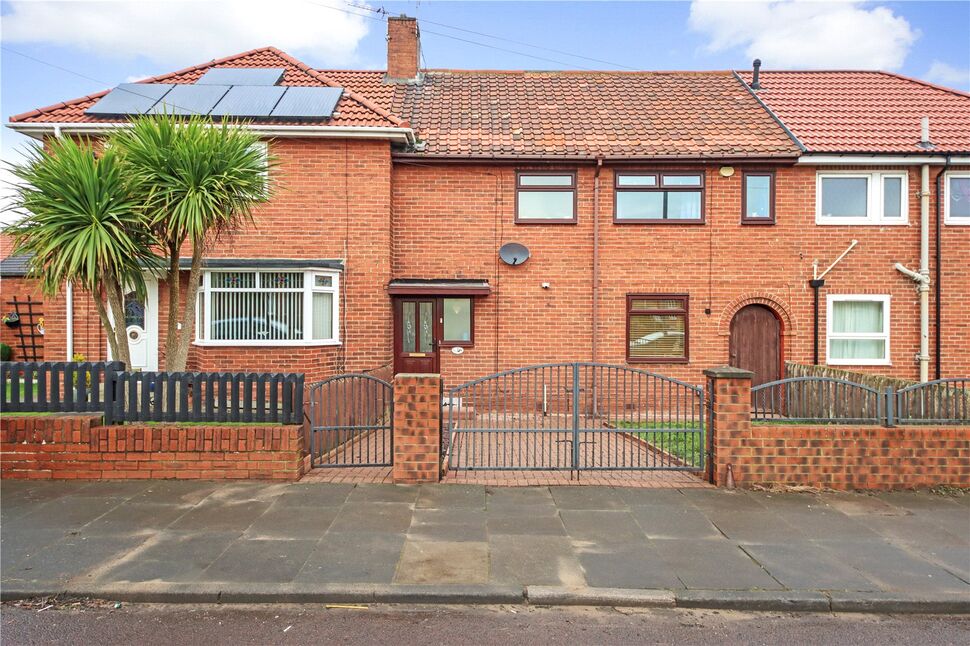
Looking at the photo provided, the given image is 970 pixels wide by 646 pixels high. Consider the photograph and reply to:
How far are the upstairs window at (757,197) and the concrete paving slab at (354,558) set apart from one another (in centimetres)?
1000

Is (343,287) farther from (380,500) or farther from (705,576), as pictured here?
(705,576)

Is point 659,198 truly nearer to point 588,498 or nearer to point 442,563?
point 588,498

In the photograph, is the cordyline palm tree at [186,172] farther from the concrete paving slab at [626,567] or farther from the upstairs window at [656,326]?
the upstairs window at [656,326]

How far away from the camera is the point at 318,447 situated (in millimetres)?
6996

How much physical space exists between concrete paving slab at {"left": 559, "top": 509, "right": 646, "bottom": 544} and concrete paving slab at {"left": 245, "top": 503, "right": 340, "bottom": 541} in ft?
7.44

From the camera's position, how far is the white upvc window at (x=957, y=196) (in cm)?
1136

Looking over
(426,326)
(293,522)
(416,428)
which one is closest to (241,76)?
(426,326)

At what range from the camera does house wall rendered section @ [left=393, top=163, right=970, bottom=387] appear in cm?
1130

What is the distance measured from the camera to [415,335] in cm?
1129

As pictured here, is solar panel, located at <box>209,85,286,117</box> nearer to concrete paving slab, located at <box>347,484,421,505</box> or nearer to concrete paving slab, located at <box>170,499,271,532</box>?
concrete paving slab, located at <box>170,499,271,532</box>

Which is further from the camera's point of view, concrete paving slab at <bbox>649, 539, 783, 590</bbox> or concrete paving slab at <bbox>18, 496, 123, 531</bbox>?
concrete paving slab at <bbox>18, 496, 123, 531</bbox>

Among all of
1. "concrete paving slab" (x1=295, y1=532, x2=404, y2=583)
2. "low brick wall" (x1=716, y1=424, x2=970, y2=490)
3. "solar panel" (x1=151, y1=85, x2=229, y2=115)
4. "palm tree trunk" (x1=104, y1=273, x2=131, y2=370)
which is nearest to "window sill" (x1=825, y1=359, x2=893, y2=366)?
"low brick wall" (x1=716, y1=424, x2=970, y2=490)

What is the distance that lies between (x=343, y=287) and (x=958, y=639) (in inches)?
377

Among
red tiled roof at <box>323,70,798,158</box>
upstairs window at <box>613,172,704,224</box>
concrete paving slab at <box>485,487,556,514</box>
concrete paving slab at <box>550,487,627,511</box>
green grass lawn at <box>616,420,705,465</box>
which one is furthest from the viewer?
upstairs window at <box>613,172,704,224</box>
